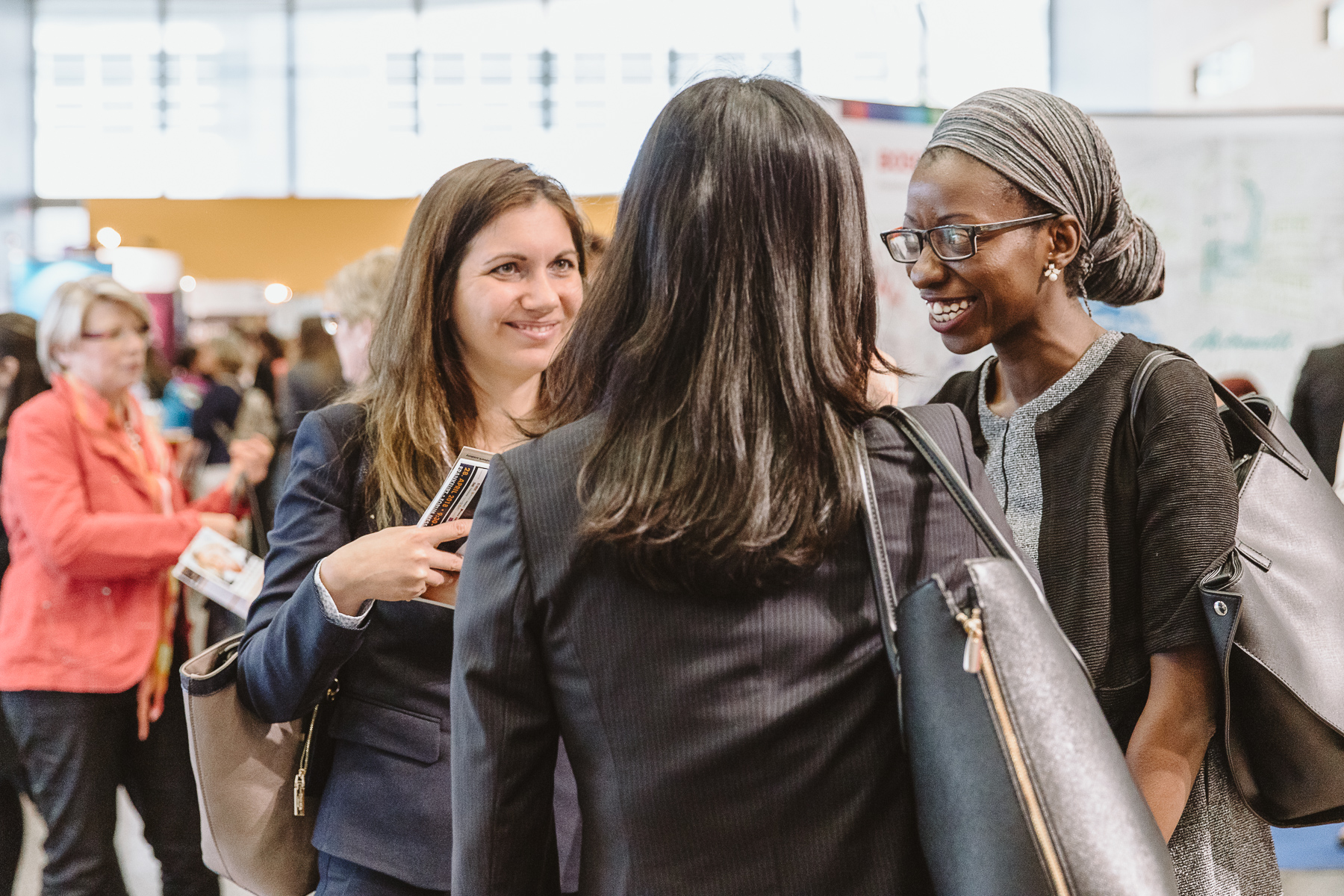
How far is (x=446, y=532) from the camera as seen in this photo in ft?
4.33

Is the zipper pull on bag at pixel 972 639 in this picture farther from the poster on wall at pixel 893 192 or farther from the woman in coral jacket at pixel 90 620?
the woman in coral jacket at pixel 90 620

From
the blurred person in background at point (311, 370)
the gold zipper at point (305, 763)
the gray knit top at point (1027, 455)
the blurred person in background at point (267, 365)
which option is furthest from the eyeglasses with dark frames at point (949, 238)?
the blurred person in background at point (267, 365)

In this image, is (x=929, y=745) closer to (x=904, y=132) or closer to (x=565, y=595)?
(x=565, y=595)

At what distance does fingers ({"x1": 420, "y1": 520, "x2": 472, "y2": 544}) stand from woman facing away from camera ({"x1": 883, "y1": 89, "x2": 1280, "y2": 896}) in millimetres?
703

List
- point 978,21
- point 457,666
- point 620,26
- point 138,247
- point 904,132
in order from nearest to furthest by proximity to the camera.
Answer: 1. point 457,666
2. point 904,132
3. point 138,247
4. point 978,21
5. point 620,26

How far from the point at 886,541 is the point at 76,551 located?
2580 mm

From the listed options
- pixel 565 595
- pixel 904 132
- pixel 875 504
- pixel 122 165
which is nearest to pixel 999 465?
pixel 875 504

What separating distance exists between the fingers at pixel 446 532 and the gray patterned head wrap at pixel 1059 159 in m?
0.83

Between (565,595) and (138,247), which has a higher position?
(138,247)

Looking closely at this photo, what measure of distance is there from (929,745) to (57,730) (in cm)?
271

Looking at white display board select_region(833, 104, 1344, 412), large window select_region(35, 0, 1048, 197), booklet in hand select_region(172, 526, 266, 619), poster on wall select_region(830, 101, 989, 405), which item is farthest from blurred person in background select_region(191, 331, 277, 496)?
large window select_region(35, 0, 1048, 197)

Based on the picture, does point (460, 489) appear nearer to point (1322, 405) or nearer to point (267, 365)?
point (1322, 405)

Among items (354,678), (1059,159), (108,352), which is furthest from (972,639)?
(108,352)

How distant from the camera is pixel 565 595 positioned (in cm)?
88
